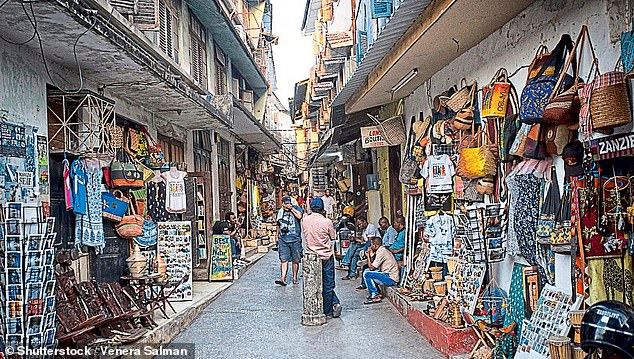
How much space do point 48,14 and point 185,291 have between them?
266 inches

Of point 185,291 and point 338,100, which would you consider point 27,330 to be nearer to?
point 185,291

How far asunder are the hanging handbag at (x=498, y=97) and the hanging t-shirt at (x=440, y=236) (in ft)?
8.63

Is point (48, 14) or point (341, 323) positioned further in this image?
point (341, 323)

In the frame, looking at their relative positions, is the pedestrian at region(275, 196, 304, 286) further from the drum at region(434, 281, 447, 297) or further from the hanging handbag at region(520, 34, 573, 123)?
the hanging handbag at region(520, 34, 573, 123)

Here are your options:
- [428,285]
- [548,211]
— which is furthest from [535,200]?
[428,285]

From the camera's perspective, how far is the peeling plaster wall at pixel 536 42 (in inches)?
195

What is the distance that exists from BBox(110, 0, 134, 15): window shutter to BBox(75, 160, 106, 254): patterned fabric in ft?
7.23

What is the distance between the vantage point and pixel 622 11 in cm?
470

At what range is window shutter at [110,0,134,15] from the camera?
9.06 meters

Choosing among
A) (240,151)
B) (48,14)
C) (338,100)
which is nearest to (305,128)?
(240,151)

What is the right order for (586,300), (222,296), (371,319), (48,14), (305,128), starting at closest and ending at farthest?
(586,300) → (48,14) → (371,319) → (222,296) → (305,128)

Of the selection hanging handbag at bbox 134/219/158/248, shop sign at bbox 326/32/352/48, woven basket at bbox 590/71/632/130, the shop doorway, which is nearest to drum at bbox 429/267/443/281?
the shop doorway

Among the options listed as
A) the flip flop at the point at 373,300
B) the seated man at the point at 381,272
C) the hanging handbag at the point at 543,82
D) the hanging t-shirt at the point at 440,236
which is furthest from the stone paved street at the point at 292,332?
the hanging handbag at the point at 543,82

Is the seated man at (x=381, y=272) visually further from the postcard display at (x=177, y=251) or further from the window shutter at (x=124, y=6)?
the window shutter at (x=124, y=6)
